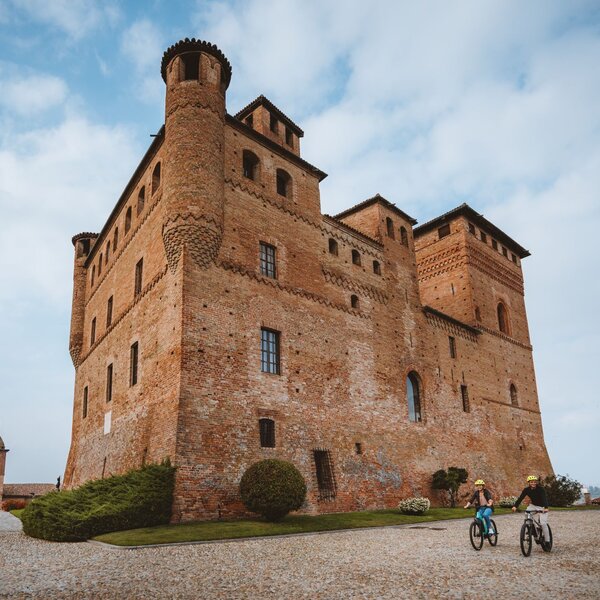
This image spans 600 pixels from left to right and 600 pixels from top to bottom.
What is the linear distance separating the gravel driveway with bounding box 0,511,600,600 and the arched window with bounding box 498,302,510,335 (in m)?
23.4

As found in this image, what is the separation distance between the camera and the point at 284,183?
2331cm

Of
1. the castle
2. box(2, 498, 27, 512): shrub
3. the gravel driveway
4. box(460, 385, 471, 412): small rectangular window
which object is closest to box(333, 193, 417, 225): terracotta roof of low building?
the castle

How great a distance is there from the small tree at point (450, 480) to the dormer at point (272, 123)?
15327mm

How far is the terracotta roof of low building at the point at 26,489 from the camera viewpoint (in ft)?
145

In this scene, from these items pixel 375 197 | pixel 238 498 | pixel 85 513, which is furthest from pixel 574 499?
pixel 85 513

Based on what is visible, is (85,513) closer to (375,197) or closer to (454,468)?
(454,468)

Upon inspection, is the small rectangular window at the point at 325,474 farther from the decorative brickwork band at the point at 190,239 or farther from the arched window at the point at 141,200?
the arched window at the point at 141,200

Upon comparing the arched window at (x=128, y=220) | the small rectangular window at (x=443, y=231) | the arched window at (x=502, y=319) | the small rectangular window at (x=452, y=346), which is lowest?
the small rectangular window at (x=452, y=346)

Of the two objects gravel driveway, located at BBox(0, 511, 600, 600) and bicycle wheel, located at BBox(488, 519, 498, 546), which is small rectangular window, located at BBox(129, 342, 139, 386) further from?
bicycle wheel, located at BBox(488, 519, 498, 546)

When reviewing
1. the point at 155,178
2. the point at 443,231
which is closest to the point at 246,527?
the point at 155,178

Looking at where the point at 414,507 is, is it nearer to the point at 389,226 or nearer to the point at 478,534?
the point at 478,534

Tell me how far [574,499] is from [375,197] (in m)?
18.5

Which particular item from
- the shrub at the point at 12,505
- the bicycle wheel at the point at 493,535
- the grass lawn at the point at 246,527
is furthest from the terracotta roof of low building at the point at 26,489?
the bicycle wheel at the point at 493,535

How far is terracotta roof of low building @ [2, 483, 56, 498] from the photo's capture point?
44312 mm
